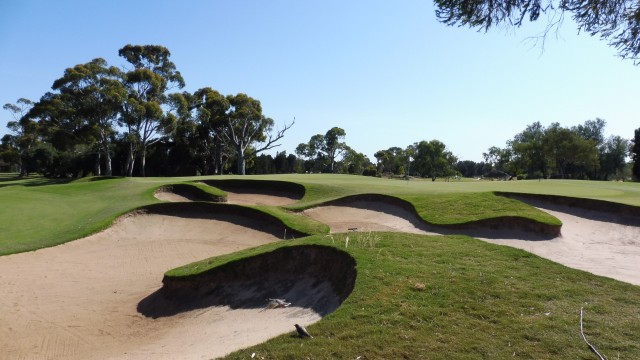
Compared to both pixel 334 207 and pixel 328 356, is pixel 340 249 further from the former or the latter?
pixel 334 207

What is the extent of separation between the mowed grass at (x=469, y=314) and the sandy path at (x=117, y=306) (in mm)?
1380

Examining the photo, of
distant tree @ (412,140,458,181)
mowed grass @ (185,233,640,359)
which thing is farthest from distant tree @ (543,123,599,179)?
mowed grass @ (185,233,640,359)

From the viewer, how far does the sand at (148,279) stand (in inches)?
339

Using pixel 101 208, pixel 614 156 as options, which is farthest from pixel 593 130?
pixel 101 208

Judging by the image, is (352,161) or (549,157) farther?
(352,161)

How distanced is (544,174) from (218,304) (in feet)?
263

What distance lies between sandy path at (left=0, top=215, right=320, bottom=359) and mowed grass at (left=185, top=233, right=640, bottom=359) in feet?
4.53

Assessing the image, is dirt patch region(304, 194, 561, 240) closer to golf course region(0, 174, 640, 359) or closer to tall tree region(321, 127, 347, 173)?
golf course region(0, 174, 640, 359)

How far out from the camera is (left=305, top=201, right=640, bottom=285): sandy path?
41.1 ft

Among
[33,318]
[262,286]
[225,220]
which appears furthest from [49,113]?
[262,286]

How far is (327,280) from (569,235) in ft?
41.9

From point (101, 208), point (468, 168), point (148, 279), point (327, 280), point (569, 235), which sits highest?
point (468, 168)

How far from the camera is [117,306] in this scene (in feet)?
38.8

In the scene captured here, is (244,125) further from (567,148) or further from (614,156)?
(614,156)
